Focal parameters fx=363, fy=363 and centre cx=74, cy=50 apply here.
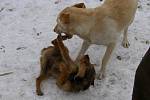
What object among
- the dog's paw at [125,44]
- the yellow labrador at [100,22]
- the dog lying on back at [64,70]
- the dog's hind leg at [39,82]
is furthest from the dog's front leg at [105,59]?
the dog's hind leg at [39,82]

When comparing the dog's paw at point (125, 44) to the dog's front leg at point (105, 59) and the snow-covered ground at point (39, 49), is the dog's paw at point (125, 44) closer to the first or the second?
the snow-covered ground at point (39, 49)

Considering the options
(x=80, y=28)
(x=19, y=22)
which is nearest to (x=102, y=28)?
(x=80, y=28)

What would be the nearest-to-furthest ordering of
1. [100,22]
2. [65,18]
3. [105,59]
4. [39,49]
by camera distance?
[65,18]
[100,22]
[105,59]
[39,49]

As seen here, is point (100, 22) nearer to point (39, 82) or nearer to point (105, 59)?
point (105, 59)

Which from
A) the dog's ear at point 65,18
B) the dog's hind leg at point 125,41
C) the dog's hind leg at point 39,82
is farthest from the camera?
the dog's hind leg at point 125,41

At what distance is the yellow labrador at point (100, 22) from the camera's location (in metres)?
4.37

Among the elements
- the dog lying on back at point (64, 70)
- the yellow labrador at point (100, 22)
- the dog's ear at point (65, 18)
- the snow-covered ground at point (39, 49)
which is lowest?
the snow-covered ground at point (39, 49)

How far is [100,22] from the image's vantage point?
14.7ft

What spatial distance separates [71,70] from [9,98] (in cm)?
83

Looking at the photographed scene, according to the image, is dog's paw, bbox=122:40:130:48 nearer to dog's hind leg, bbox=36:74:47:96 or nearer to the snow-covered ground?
the snow-covered ground

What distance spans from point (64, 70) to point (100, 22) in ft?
2.44

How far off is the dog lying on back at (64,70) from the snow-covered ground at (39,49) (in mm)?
133

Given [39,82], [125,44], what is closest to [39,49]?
[39,82]

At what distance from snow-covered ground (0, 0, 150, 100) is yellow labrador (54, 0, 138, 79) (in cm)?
30
